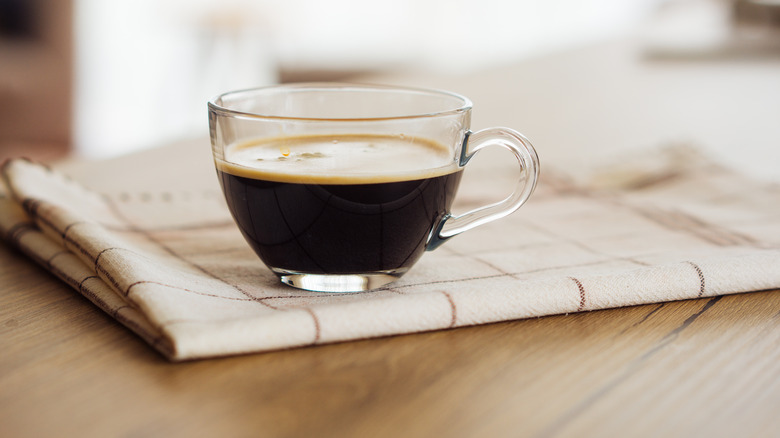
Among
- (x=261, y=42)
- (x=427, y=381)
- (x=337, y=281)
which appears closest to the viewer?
(x=427, y=381)

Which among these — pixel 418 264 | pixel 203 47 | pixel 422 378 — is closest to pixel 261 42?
pixel 203 47

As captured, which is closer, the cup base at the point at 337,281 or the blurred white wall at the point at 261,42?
the cup base at the point at 337,281

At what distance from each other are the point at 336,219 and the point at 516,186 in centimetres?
13

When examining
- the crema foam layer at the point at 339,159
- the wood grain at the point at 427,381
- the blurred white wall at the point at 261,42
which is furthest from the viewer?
the blurred white wall at the point at 261,42

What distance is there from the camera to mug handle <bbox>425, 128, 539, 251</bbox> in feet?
1.74

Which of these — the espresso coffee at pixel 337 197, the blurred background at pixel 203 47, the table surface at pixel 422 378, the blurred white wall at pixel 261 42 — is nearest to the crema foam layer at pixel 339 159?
the espresso coffee at pixel 337 197

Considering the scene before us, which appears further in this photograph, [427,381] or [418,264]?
[418,264]

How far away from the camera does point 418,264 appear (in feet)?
1.92

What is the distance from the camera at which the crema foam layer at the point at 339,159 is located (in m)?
0.49

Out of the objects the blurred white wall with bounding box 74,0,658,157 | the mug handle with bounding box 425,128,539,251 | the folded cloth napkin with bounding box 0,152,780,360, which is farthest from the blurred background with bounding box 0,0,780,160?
the mug handle with bounding box 425,128,539,251

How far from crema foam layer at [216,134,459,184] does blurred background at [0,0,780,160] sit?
2.73m

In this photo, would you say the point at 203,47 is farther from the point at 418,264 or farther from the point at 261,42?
the point at 418,264

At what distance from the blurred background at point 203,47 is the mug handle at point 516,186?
267cm

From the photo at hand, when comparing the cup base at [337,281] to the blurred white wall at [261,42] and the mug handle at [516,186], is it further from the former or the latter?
the blurred white wall at [261,42]
